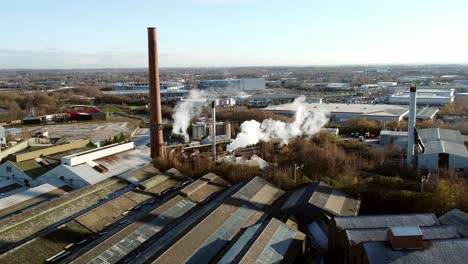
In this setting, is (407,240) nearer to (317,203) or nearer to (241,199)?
(317,203)

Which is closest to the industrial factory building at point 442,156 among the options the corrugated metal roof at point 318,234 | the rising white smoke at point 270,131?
the rising white smoke at point 270,131

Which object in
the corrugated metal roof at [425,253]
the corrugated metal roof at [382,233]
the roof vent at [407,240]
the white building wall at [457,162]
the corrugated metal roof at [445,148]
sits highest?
the roof vent at [407,240]

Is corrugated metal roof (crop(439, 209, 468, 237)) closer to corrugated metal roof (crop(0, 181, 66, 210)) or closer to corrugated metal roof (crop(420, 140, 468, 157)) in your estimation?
corrugated metal roof (crop(420, 140, 468, 157))

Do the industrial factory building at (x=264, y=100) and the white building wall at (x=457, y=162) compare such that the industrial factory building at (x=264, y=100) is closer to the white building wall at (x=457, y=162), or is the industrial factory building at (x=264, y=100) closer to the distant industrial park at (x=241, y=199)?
the distant industrial park at (x=241, y=199)

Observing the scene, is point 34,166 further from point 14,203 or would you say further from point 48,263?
point 48,263

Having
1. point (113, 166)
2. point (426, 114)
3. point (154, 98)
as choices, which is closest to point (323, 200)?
point (113, 166)

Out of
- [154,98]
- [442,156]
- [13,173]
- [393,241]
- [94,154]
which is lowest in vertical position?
[13,173]

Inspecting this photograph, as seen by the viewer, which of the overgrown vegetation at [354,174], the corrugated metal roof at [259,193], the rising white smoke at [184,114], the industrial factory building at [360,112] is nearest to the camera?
the overgrown vegetation at [354,174]

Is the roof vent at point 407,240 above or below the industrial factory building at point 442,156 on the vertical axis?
above

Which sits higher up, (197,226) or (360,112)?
(360,112)
